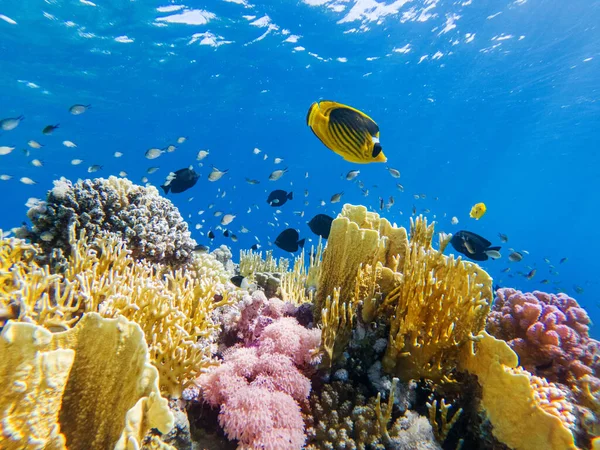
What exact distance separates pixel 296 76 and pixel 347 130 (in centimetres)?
2961

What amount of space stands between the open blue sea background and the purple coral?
25.9ft

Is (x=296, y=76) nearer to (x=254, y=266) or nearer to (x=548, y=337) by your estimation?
(x=254, y=266)

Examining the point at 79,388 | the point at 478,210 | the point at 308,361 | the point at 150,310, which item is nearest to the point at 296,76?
the point at 478,210

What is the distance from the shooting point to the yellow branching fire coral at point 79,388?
139cm

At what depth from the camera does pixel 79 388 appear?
67.2 inches

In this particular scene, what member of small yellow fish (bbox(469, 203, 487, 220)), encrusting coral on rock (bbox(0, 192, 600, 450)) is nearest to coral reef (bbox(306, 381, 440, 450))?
encrusting coral on rock (bbox(0, 192, 600, 450))

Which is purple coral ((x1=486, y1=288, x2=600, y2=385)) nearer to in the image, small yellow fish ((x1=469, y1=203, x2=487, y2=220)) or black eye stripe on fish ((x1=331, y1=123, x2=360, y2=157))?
black eye stripe on fish ((x1=331, y1=123, x2=360, y2=157))

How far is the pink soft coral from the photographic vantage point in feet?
7.36

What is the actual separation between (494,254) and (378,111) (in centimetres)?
3465

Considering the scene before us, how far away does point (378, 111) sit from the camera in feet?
127

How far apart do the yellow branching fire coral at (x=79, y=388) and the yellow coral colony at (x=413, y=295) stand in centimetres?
166

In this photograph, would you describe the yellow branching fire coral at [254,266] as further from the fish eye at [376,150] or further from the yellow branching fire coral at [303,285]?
the fish eye at [376,150]

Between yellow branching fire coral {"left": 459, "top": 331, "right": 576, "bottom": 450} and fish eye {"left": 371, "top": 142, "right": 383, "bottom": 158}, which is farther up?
fish eye {"left": 371, "top": 142, "right": 383, "bottom": 158}

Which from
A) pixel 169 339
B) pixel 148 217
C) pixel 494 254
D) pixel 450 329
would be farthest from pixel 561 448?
pixel 494 254
